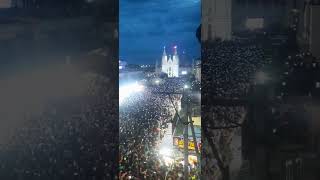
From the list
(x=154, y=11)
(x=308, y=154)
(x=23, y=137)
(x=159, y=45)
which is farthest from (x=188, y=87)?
(x=23, y=137)

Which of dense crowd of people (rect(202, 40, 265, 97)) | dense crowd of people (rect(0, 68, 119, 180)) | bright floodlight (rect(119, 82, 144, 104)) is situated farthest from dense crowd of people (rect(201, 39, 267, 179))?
dense crowd of people (rect(0, 68, 119, 180))

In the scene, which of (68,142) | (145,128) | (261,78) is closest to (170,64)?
(145,128)

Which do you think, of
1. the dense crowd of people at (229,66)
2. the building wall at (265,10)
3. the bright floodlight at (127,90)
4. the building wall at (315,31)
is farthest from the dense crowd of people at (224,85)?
the bright floodlight at (127,90)

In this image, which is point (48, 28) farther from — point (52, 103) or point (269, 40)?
point (269, 40)

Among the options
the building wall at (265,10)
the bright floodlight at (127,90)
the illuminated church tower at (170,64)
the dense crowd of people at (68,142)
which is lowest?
the dense crowd of people at (68,142)

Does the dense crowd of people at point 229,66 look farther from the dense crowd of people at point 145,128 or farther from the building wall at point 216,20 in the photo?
the dense crowd of people at point 145,128

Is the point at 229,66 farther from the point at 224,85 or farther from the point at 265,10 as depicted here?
the point at 265,10
